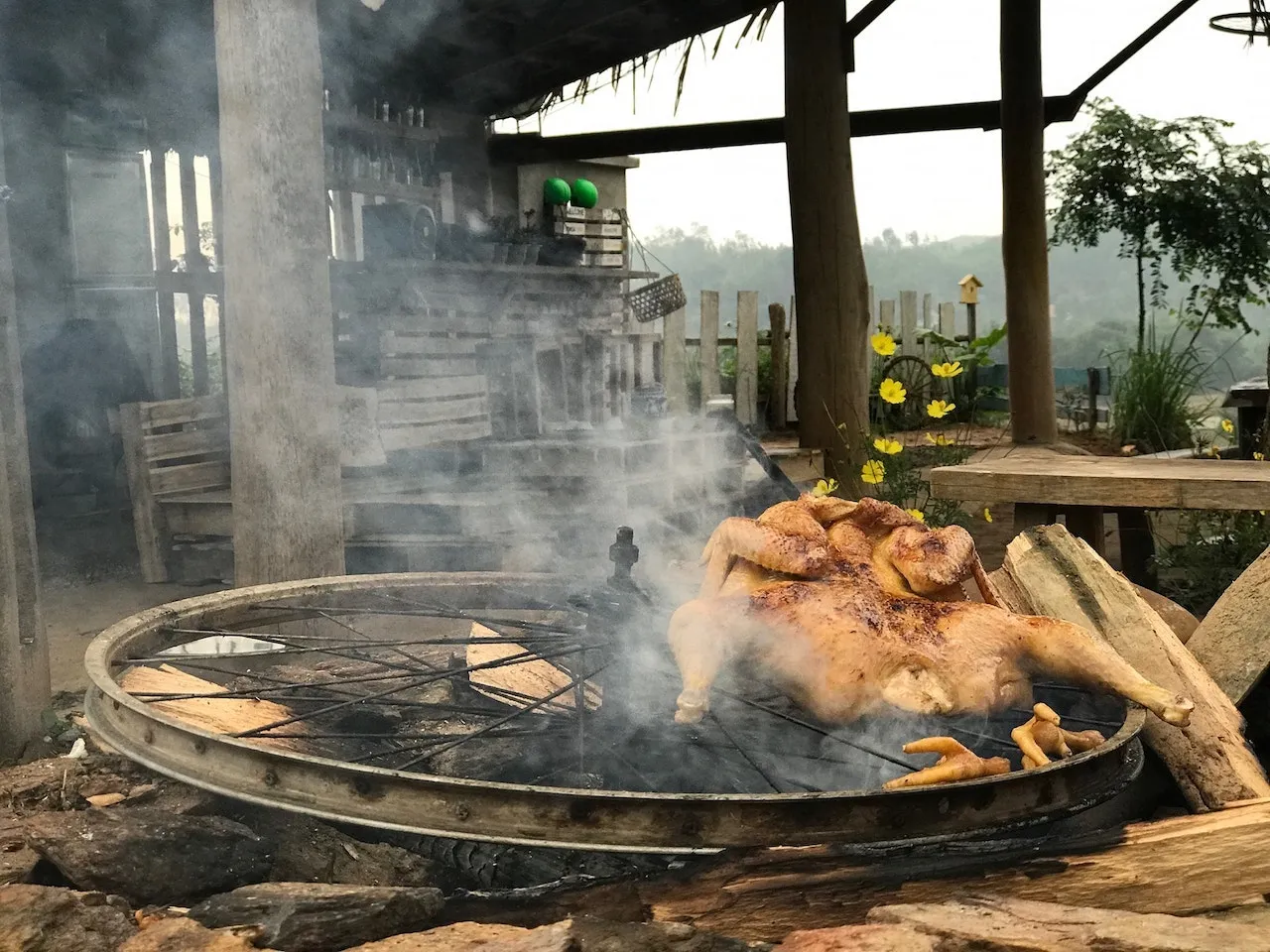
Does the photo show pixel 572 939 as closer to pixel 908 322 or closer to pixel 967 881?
pixel 967 881

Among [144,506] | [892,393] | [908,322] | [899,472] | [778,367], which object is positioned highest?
[908,322]

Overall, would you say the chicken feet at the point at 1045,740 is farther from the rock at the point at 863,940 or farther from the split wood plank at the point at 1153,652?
the split wood plank at the point at 1153,652

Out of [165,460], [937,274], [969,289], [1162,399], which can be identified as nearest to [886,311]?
[969,289]

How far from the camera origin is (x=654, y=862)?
253cm

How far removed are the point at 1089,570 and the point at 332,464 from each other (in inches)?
112

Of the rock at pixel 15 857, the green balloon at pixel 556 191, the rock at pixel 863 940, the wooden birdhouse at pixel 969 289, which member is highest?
the green balloon at pixel 556 191

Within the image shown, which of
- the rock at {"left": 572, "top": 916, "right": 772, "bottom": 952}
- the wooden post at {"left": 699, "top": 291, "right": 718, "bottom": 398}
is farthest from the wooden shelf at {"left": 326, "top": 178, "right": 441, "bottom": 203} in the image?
the rock at {"left": 572, "top": 916, "right": 772, "bottom": 952}

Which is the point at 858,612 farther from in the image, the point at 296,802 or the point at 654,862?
the point at 296,802

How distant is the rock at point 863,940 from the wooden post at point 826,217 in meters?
5.30

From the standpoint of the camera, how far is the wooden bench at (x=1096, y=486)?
4.17m

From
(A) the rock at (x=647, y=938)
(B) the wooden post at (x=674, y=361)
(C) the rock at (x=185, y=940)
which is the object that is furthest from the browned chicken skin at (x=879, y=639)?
(B) the wooden post at (x=674, y=361)

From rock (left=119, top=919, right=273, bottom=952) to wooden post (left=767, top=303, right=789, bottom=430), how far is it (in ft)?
41.7

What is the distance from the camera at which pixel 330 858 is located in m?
2.65

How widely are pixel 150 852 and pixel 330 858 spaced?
1.34 feet
